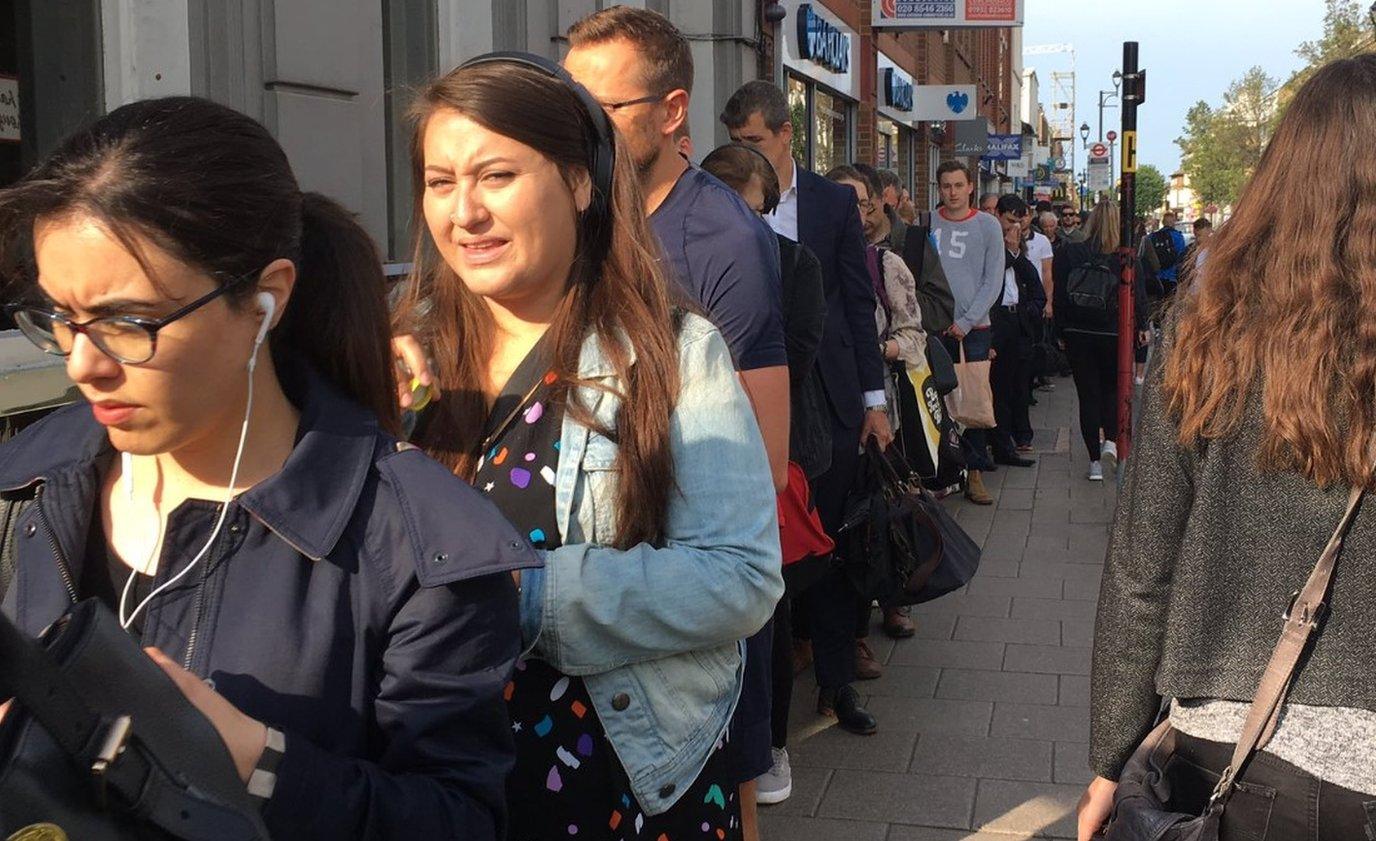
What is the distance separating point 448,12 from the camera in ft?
25.3

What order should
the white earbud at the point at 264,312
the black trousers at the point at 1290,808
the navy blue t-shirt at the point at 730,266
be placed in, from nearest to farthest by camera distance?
the white earbud at the point at 264,312, the black trousers at the point at 1290,808, the navy blue t-shirt at the point at 730,266

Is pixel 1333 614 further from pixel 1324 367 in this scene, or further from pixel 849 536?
pixel 849 536

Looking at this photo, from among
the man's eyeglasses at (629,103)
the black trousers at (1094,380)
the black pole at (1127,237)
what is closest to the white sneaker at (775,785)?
the man's eyeglasses at (629,103)

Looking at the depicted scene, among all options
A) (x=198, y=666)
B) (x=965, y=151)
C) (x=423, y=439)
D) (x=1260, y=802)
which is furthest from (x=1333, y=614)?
(x=965, y=151)

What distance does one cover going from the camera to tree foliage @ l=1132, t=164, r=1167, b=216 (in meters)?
89.1

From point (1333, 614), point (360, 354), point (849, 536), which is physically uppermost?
point (360, 354)

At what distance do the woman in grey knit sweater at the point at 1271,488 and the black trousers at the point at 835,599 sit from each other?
9.47ft

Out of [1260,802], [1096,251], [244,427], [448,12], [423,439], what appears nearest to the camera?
[244,427]

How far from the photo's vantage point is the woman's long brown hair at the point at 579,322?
2.25 m

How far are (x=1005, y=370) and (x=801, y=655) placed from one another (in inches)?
222

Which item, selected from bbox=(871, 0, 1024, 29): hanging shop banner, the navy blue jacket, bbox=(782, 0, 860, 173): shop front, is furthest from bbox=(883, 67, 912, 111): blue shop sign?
the navy blue jacket

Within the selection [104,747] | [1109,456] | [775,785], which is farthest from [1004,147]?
[104,747]

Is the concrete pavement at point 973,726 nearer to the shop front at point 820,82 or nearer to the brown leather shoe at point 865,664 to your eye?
the brown leather shoe at point 865,664

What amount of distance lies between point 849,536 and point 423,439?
313 cm
